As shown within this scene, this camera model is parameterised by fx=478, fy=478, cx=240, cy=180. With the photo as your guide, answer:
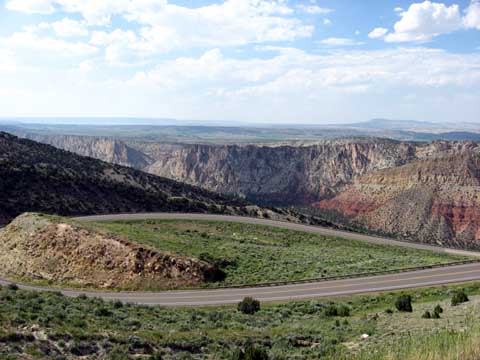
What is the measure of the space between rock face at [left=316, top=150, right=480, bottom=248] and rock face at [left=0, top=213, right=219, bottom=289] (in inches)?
3444

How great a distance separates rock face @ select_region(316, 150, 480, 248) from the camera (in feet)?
386

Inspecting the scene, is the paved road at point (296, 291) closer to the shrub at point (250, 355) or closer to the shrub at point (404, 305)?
the shrub at point (404, 305)

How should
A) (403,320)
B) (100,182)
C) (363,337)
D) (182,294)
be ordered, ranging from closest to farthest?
(363,337) → (403,320) → (182,294) → (100,182)

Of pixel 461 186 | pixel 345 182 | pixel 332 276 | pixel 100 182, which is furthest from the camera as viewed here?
pixel 345 182

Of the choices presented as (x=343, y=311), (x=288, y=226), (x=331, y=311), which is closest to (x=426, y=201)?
(x=288, y=226)

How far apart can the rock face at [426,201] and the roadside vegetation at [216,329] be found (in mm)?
93774

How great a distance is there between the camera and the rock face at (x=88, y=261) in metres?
36.4

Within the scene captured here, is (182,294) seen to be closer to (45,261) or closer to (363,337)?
(45,261)

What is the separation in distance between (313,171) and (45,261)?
16123cm

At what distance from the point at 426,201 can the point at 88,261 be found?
10930 cm

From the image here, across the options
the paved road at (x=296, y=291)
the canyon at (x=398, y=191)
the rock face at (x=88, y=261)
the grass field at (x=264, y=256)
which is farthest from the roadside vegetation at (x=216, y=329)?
the canyon at (x=398, y=191)

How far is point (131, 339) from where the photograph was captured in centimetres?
1598

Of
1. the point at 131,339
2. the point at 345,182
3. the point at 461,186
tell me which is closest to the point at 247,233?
the point at 131,339

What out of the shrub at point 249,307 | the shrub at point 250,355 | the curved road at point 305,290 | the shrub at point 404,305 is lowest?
the curved road at point 305,290
